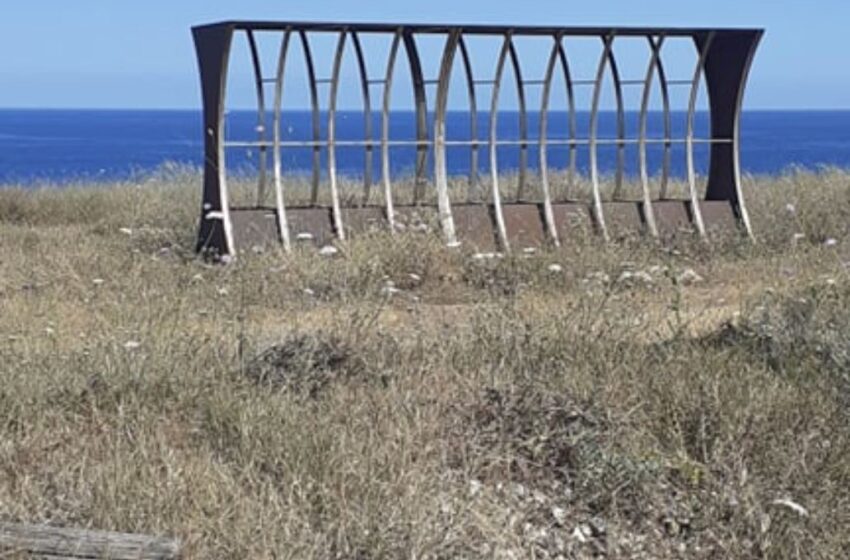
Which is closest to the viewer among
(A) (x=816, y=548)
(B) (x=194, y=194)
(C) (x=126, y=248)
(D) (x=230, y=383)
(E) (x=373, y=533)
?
(E) (x=373, y=533)

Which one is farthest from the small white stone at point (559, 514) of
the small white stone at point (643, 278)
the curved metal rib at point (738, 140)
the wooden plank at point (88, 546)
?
the curved metal rib at point (738, 140)

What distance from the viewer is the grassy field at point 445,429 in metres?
5.41

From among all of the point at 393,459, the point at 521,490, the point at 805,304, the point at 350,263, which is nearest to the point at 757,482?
the point at 521,490

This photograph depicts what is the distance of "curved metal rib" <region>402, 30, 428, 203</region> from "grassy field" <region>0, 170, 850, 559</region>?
20.2ft

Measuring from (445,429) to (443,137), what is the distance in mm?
8597

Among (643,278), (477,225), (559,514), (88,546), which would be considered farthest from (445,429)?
(477,225)

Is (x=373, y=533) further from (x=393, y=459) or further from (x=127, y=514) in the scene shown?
(x=127, y=514)

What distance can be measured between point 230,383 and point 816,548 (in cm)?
259

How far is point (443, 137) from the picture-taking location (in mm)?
14609

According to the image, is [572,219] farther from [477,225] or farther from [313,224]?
[313,224]

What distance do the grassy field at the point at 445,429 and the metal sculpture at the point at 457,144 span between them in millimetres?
4549

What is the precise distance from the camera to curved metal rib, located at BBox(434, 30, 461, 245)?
46.5ft

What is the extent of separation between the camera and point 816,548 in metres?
5.61

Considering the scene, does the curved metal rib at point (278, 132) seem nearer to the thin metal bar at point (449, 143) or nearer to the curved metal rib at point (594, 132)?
the thin metal bar at point (449, 143)
